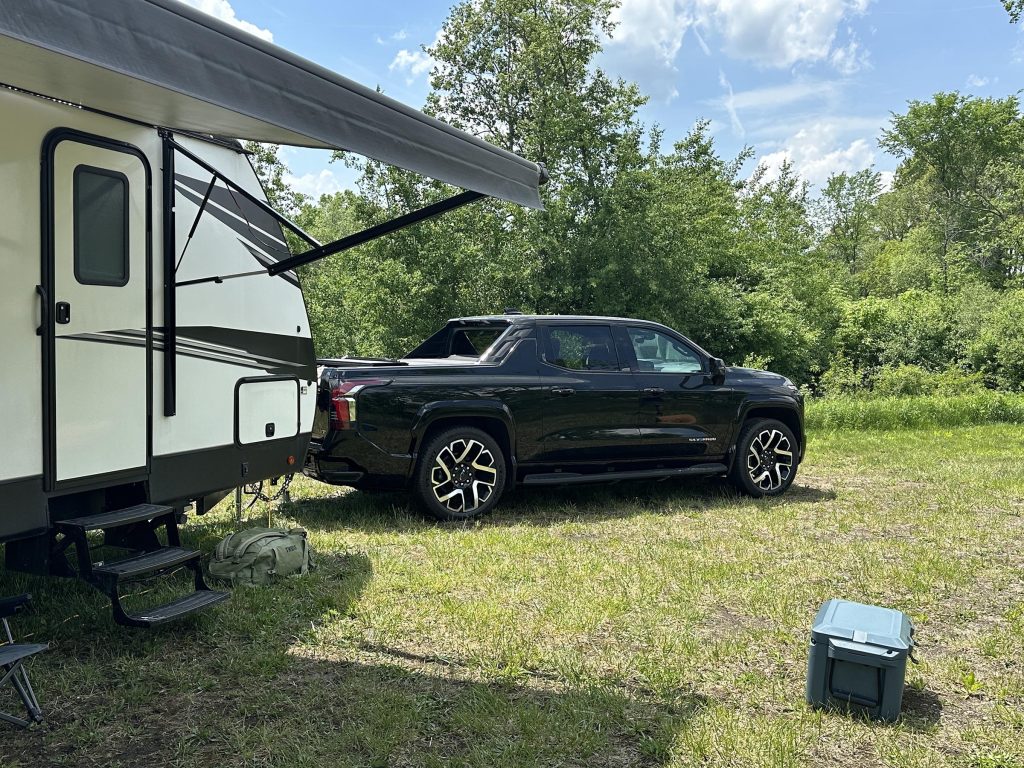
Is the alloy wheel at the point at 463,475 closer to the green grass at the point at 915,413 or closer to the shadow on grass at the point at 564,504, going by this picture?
the shadow on grass at the point at 564,504

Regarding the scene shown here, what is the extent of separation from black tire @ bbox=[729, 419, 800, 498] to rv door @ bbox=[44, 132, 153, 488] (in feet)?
18.1

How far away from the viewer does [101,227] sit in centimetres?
430

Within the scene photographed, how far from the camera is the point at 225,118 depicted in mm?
4188

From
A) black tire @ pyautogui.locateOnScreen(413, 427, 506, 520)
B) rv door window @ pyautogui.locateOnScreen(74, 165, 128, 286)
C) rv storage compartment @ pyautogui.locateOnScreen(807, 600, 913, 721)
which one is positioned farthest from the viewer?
black tire @ pyautogui.locateOnScreen(413, 427, 506, 520)

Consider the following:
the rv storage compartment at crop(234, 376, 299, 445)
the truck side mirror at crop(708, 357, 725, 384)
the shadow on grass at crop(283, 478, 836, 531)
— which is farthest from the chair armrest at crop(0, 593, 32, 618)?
the truck side mirror at crop(708, 357, 725, 384)

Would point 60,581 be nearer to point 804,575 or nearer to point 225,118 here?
point 225,118

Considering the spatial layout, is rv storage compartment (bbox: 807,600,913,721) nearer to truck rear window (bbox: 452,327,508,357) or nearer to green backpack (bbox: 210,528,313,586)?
green backpack (bbox: 210,528,313,586)

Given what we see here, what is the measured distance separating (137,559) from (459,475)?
3.02 meters

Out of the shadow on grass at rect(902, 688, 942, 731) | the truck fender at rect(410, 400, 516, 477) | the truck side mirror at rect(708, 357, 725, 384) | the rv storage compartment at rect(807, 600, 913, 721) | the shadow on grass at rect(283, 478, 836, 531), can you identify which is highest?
the truck side mirror at rect(708, 357, 725, 384)

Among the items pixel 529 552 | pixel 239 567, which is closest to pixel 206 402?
pixel 239 567

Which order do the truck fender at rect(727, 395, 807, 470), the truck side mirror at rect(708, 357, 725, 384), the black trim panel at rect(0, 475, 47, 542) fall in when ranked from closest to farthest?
the black trim panel at rect(0, 475, 47, 542), the truck side mirror at rect(708, 357, 725, 384), the truck fender at rect(727, 395, 807, 470)

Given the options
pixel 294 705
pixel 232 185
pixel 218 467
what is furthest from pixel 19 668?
pixel 232 185

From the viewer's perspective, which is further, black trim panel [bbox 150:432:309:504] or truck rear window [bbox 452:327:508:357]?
truck rear window [bbox 452:327:508:357]

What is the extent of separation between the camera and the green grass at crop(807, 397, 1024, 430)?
1442 cm
